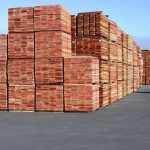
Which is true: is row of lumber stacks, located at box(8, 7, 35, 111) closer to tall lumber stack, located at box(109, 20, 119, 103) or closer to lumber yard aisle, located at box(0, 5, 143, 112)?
lumber yard aisle, located at box(0, 5, 143, 112)

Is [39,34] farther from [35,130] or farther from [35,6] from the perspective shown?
[35,130]

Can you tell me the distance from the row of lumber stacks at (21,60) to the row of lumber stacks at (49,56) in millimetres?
218

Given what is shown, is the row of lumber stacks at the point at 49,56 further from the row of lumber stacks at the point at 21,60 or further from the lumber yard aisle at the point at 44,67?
the row of lumber stacks at the point at 21,60

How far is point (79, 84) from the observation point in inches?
500

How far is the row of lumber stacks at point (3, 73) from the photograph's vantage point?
13359mm

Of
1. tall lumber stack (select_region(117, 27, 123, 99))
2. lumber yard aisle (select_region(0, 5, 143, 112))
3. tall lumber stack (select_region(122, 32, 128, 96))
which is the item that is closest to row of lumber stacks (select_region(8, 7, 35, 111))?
lumber yard aisle (select_region(0, 5, 143, 112))

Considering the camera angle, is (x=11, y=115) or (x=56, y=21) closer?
(x=11, y=115)


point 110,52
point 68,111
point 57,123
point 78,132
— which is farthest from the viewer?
point 110,52

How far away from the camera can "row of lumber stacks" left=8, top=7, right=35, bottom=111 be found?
13.1m

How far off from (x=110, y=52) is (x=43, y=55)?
13.9 feet

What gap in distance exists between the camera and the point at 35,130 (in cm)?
886

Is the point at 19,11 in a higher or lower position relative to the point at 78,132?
higher

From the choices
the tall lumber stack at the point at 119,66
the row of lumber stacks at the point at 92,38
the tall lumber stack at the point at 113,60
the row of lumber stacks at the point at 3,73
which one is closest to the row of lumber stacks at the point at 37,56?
the row of lumber stacks at the point at 3,73

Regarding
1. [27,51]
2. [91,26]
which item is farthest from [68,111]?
[91,26]
